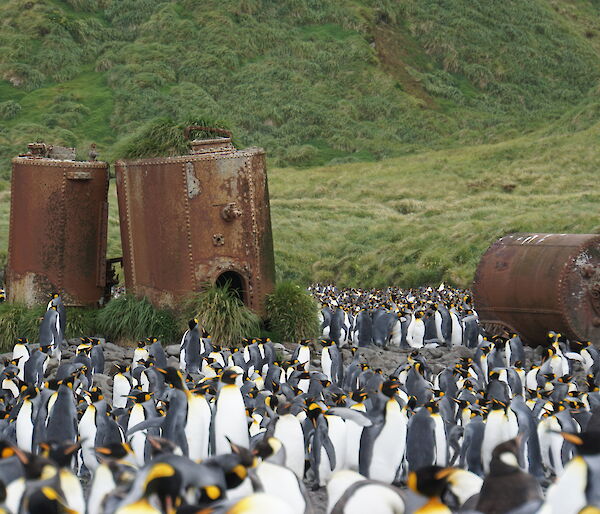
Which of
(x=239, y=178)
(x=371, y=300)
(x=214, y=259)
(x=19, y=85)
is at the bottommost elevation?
(x=371, y=300)

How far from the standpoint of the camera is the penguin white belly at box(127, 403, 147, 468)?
821 centimetres

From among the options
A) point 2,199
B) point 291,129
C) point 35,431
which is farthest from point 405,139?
point 35,431

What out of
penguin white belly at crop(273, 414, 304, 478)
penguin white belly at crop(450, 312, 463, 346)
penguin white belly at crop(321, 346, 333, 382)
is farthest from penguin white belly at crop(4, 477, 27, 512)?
penguin white belly at crop(450, 312, 463, 346)

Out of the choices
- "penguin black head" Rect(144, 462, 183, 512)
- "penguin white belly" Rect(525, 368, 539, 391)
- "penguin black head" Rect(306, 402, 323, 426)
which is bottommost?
"penguin white belly" Rect(525, 368, 539, 391)

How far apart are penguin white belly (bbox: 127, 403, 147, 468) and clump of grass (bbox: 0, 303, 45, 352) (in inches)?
216

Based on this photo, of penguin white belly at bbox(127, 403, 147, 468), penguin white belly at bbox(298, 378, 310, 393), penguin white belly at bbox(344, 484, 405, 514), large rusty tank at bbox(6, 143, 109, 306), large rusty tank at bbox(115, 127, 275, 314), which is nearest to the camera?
penguin white belly at bbox(344, 484, 405, 514)

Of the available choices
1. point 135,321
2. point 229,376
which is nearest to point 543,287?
point 135,321

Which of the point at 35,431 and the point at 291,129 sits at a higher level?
the point at 291,129

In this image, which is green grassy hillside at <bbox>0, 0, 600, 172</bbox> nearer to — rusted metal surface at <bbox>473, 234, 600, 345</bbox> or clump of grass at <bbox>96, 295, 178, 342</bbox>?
clump of grass at <bbox>96, 295, 178, 342</bbox>

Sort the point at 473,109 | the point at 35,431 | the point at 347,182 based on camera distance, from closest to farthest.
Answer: the point at 35,431 < the point at 347,182 < the point at 473,109

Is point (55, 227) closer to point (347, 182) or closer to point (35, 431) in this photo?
point (35, 431)

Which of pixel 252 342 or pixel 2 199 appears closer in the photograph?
pixel 252 342

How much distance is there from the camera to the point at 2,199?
34656 mm

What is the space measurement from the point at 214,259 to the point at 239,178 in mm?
1214
